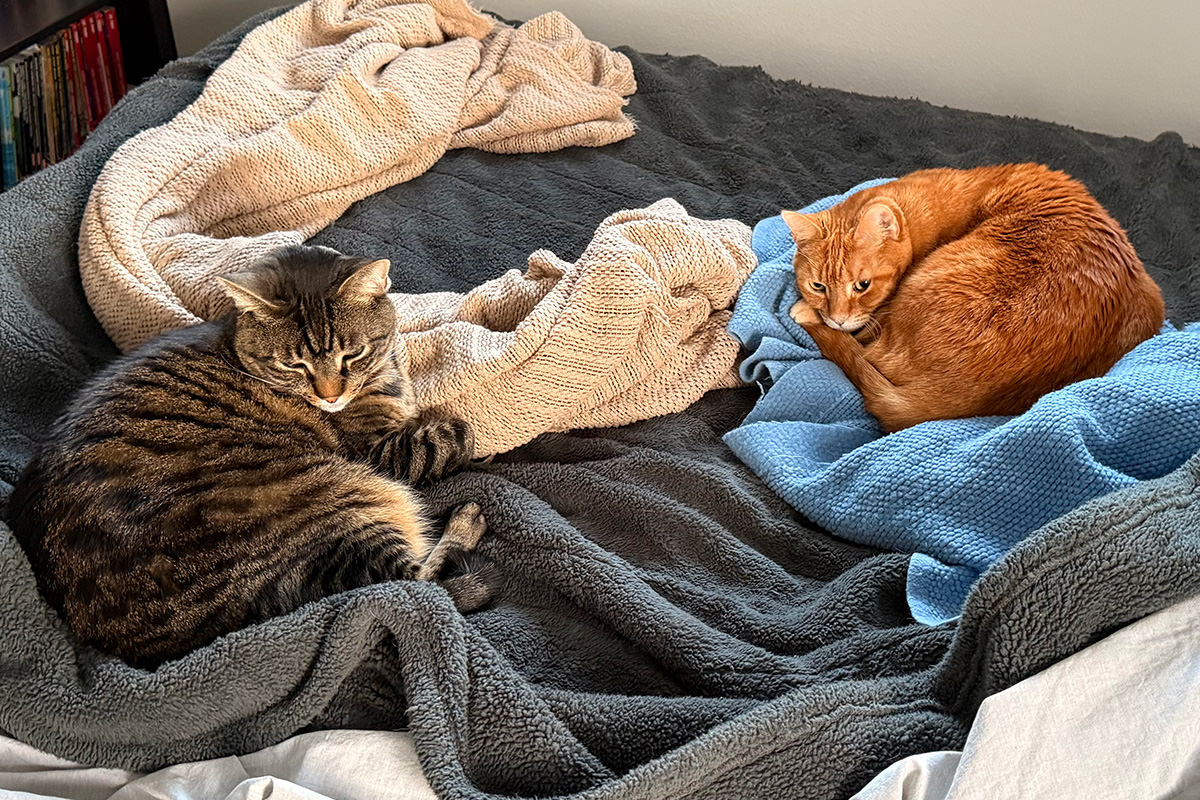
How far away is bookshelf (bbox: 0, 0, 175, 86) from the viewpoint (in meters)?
2.34

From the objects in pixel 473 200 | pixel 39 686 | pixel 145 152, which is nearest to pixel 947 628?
pixel 39 686

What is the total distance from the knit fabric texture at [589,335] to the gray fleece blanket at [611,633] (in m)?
0.06

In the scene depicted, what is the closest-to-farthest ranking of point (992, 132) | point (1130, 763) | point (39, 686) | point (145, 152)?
point (1130, 763), point (39, 686), point (145, 152), point (992, 132)

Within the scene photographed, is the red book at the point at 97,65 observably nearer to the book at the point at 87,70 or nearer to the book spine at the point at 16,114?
the book at the point at 87,70

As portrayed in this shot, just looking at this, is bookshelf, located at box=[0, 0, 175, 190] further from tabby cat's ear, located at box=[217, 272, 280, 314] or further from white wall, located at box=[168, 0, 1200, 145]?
tabby cat's ear, located at box=[217, 272, 280, 314]

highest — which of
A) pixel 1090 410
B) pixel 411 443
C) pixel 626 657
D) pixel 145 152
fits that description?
pixel 145 152

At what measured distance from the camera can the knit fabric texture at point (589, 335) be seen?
1.55m

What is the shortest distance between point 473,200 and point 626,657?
116cm

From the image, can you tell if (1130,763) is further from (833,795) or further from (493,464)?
(493,464)

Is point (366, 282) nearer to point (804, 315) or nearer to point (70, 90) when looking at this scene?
point (804, 315)

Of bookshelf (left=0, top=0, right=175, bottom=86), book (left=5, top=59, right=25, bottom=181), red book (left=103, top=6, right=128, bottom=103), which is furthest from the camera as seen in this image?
red book (left=103, top=6, right=128, bottom=103)

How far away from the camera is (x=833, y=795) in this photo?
1.05m

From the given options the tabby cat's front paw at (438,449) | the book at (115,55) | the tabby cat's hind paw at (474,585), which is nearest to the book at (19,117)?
the book at (115,55)

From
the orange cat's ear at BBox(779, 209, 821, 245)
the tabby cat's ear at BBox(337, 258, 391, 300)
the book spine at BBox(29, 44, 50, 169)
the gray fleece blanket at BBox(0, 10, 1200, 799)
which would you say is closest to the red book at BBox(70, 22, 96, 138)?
the book spine at BBox(29, 44, 50, 169)
